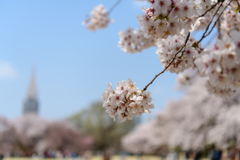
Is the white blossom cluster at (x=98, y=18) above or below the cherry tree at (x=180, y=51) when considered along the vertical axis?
above

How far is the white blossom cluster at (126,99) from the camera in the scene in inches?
83.6

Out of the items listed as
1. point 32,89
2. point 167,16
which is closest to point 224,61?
point 167,16

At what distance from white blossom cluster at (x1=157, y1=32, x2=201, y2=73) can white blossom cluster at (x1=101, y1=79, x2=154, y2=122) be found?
1.85 ft

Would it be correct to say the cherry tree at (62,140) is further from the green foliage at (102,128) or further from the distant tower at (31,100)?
the distant tower at (31,100)

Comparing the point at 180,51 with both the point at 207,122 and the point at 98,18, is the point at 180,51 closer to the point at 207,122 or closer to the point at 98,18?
the point at 98,18

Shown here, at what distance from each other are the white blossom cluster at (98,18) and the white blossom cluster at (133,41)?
0.90 metres

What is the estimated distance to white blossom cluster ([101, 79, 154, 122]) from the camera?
83.6 inches

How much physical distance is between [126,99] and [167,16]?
2.21 feet

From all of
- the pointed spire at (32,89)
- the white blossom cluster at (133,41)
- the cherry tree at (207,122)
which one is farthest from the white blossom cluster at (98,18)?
the pointed spire at (32,89)

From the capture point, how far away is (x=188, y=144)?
54.9 feet

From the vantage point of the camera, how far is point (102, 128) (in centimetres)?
4475

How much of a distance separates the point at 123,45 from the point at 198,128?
44.3ft

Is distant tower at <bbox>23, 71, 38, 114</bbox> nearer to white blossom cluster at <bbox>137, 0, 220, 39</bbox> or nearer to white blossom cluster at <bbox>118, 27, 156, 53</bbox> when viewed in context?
white blossom cluster at <bbox>118, 27, 156, 53</bbox>

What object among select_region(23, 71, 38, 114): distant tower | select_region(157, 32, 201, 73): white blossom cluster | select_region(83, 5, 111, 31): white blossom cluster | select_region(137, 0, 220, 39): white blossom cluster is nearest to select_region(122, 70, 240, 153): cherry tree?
select_region(83, 5, 111, 31): white blossom cluster
